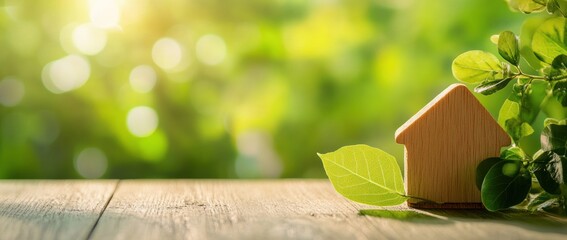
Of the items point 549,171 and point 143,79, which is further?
point 143,79

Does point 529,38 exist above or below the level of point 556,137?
above

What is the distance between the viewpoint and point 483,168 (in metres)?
0.97

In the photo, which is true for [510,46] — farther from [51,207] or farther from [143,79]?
[143,79]

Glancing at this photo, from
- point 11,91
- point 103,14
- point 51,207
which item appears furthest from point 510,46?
point 11,91


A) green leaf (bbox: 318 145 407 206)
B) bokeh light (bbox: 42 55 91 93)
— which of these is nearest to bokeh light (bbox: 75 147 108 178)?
bokeh light (bbox: 42 55 91 93)

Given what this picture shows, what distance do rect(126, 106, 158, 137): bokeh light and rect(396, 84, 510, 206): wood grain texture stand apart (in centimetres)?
85

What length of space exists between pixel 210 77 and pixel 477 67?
34.6 inches

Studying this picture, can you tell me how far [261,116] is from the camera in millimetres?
1753

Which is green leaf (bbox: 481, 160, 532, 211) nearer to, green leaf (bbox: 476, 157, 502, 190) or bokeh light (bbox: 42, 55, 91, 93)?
green leaf (bbox: 476, 157, 502, 190)

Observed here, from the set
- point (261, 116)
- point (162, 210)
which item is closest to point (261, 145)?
point (261, 116)

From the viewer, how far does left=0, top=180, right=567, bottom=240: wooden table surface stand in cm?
84

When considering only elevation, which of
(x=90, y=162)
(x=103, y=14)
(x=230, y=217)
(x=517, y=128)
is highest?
(x=103, y=14)

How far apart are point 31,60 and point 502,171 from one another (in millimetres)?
Answer: 1150

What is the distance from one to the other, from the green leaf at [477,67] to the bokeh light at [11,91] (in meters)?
1.08
